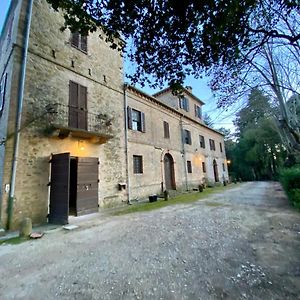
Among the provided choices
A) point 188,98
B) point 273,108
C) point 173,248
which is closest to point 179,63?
point 173,248

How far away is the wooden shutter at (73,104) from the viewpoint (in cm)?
855

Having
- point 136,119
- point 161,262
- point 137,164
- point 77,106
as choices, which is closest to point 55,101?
point 77,106

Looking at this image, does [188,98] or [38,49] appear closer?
[38,49]

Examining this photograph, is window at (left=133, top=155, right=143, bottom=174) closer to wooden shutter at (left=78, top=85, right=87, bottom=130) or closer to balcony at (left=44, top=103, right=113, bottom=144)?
balcony at (left=44, top=103, right=113, bottom=144)

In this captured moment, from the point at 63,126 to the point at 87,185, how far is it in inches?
109

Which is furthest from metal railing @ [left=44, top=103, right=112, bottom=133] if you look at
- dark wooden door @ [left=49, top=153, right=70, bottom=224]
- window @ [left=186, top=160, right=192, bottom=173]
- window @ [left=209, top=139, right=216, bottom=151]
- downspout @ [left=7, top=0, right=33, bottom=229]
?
window @ [left=209, top=139, right=216, bottom=151]

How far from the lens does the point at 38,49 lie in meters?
7.89

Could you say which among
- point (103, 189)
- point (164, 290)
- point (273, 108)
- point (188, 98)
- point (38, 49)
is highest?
point (188, 98)

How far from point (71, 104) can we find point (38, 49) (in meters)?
2.49

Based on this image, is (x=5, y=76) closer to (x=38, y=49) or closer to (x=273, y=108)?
(x=38, y=49)

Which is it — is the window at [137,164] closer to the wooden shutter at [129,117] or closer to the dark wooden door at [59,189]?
the wooden shutter at [129,117]

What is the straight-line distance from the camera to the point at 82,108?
9.12 m

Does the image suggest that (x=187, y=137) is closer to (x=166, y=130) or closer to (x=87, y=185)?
(x=166, y=130)

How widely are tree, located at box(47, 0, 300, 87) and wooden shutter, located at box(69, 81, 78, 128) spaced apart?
16.3ft
